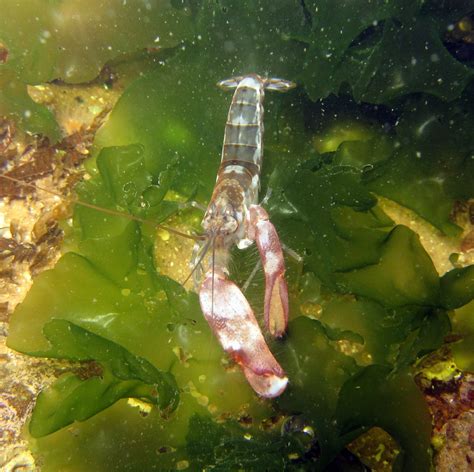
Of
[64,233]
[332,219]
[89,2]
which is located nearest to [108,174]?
[64,233]

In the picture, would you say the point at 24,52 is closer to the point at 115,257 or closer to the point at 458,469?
the point at 115,257

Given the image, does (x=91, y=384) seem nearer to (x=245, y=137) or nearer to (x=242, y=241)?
(x=242, y=241)

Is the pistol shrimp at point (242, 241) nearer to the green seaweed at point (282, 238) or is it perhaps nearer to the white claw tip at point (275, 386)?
the white claw tip at point (275, 386)

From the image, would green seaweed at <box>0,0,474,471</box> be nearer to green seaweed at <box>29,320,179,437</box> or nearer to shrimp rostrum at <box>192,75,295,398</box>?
green seaweed at <box>29,320,179,437</box>

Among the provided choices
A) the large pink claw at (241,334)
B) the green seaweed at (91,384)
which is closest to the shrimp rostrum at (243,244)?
the large pink claw at (241,334)

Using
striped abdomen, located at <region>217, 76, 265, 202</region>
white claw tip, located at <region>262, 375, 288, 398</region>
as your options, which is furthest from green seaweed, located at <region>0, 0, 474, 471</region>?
white claw tip, located at <region>262, 375, 288, 398</region>

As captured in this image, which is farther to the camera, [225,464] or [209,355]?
[209,355]
